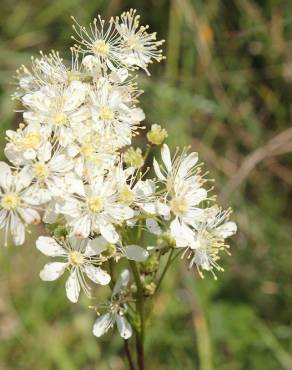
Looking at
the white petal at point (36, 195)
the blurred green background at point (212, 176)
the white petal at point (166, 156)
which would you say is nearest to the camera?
the white petal at point (36, 195)

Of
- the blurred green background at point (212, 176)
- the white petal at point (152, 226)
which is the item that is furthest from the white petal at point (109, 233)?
the blurred green background at point (212, 176)

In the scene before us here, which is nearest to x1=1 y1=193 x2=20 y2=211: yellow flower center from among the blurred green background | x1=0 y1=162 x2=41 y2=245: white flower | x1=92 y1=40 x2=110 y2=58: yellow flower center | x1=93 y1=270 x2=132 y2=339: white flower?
x1=0 y1=162 x2=41 y2=245: white flower

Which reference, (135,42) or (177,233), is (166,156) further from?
(135,42)

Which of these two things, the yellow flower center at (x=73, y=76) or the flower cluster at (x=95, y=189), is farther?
the yellow flower center at (x=73, y=76)

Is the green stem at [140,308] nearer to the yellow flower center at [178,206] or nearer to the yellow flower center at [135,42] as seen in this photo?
the yellow flower center at [178,206]

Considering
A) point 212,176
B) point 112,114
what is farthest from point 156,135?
point 212,176

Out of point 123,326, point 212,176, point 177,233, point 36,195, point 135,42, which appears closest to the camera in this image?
point 36,195
